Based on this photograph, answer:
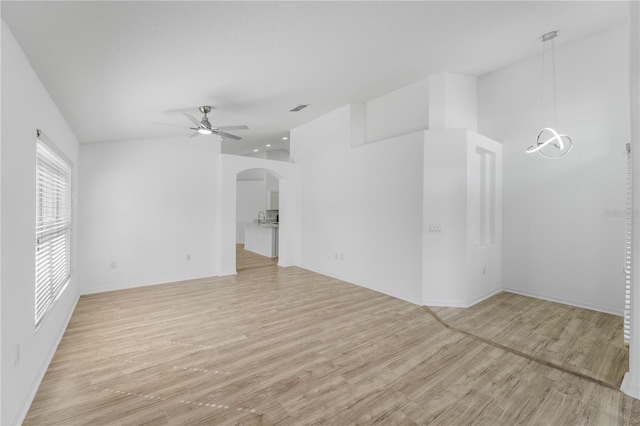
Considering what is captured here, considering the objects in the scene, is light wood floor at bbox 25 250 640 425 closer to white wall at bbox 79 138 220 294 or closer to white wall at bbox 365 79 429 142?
white wall at bbox 79 138 220 294

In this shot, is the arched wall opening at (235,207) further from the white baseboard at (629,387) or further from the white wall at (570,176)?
the white baseboard at (629,387)

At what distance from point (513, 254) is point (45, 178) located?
6.58 m

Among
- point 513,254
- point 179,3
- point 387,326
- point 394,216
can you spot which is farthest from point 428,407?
point 513,254

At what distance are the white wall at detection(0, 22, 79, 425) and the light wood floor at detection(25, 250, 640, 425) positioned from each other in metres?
0.31

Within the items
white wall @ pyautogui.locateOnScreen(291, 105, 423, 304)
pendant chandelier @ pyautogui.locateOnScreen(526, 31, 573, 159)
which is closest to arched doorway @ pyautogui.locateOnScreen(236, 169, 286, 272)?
white wall @ pyautogui.locateOnScreen(291, 105, 423, 304)

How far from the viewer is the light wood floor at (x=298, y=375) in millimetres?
1947

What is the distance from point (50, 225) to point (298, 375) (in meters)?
3.04

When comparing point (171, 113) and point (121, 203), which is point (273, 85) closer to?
point (171, 113)

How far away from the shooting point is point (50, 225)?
290 centimetres

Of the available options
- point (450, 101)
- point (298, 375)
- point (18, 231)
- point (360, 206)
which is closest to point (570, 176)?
point (450, 101)

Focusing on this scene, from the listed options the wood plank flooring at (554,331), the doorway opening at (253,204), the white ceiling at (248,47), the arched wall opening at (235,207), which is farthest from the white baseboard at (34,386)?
the doorway opening at (253,204)

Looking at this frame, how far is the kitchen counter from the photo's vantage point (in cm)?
832

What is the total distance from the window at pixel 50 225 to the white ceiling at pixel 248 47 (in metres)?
0.62

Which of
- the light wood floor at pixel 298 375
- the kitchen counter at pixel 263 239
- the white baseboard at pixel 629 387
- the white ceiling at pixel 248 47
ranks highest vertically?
the white ceiling at pixel 248 47
